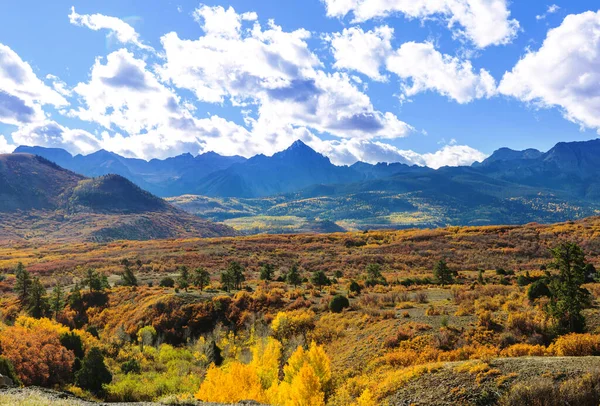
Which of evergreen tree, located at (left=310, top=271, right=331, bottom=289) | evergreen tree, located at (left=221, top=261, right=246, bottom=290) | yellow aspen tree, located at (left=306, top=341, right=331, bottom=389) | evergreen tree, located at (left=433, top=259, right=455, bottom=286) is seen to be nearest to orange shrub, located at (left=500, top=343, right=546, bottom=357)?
yellow aspen tree, located at (left=306, top=341, right=331, bottom=389)

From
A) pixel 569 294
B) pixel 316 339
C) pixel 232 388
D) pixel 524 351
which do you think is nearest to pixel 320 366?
pixel 232 388

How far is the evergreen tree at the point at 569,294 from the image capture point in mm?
19205

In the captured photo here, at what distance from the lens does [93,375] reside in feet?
80.0

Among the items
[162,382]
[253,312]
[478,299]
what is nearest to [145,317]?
[253,312]

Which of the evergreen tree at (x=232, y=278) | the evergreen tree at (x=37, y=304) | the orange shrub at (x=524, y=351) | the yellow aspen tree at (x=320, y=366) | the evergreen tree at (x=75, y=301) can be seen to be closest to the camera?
the orange shrub at (x=524, y=351)

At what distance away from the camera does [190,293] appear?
4144 centimetres

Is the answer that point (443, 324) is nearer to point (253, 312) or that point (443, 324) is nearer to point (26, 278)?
point (253, 312)

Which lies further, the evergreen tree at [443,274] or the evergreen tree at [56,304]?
the evergreen tree at [443,274]

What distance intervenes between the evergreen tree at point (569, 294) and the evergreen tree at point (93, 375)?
2749 centimetres

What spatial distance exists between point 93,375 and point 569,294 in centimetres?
2908

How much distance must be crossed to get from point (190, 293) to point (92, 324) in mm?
10806

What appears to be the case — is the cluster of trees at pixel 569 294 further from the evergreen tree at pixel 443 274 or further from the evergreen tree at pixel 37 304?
the evergreen tree at pixel 37 304

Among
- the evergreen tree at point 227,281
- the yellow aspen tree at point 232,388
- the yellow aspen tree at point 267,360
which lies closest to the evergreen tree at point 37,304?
the evergreen tree at point 227,281

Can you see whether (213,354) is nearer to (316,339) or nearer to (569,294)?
(316,339)
